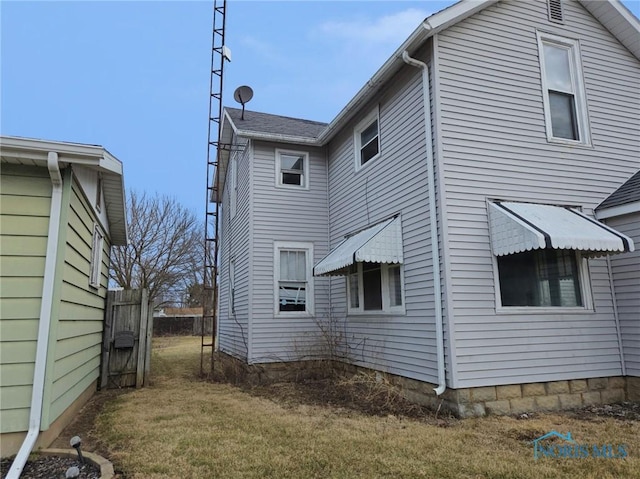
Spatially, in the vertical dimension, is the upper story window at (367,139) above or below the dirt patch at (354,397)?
above

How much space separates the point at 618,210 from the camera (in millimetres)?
7090

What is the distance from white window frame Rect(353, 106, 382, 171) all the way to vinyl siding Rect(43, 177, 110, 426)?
533 cm

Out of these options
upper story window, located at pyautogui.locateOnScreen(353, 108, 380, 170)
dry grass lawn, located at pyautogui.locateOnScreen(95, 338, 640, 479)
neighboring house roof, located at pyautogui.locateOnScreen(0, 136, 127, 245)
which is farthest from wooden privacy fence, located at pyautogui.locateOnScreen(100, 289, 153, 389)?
upper story window, located at pyautogui.locateOnScreen(353, 108, 380, 170)

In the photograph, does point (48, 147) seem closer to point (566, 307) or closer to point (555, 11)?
point (566, 307)

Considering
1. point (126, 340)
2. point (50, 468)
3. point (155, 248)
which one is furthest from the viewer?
point (155, 248)

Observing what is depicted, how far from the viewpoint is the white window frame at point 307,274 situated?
33.4 ft

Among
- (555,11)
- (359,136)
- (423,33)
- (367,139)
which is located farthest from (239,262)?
(555,11)

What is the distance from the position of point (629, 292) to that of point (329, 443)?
18.6 feet

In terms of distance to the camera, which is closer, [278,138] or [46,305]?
[46,305]

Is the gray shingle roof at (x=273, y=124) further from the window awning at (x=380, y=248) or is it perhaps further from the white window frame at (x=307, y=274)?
the window awning at (x=380, y=248)

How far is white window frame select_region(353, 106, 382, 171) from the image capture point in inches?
350

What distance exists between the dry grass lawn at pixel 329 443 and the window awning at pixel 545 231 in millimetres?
2364

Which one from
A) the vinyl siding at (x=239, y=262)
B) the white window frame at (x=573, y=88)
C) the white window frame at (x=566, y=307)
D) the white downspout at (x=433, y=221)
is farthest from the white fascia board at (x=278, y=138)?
the white window frame at (x=566, y=307)

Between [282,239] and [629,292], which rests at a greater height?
[282,239]
